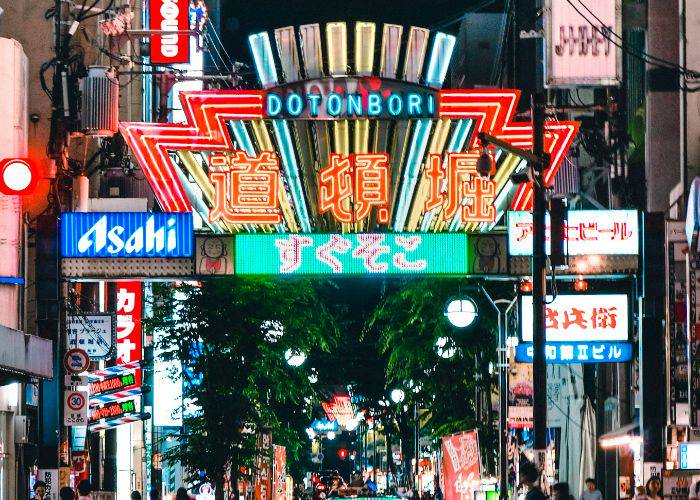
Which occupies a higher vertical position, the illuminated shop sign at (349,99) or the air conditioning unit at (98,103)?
the air conditioning unit at (98,103)

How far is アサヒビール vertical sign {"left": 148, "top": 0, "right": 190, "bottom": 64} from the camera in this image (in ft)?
138

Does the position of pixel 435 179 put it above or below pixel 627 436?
above

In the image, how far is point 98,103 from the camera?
→ 3083cm

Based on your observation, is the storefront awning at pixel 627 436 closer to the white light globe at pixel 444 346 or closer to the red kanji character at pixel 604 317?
the red kanji character at pixel 604 317

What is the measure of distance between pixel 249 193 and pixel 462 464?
6.76 m

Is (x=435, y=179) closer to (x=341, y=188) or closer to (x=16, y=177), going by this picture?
(x=341, y=188)

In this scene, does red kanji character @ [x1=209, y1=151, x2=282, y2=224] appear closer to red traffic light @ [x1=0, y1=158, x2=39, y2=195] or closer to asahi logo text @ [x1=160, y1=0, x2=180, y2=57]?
red traffic light @ [x1=0, y1=158, x2=39, y2=195]

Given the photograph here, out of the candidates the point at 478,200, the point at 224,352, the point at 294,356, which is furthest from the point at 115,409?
the point at 478,200

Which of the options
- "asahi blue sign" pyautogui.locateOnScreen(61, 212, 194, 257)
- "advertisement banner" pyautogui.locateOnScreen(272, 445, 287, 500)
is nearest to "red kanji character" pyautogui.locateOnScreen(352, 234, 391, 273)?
"asahi blue sign" pyautogui.locateOnScreen(61, 212, 194, 257)

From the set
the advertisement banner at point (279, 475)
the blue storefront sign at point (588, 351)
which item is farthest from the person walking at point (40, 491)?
the advertisement banner at point (279, 475)

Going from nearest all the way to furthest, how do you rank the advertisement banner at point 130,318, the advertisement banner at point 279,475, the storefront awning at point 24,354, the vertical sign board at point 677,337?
the storefront awning at point 24,354 → the vertical sign board at point 677,337 → the advertisement banner at point 130,318 → the advertisement banner at point 279,475

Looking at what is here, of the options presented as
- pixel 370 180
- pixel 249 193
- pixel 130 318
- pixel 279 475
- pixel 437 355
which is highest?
pixel 370 180

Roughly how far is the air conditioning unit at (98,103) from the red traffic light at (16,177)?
4.62m

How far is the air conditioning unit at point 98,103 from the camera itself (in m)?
30.8
